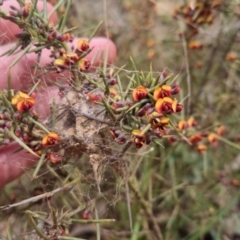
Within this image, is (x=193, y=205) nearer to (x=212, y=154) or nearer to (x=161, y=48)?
(x=212, y=154)

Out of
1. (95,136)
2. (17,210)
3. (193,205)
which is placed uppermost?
(95,136)

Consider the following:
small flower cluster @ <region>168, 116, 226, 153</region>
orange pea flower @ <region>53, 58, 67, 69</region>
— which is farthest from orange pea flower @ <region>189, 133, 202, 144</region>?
orange pea flower @ <region>53, 58, 67, 69</region>

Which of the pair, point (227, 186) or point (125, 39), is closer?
point (227, 186)

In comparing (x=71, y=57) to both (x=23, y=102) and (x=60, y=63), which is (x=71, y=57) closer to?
(x=60, y=63)

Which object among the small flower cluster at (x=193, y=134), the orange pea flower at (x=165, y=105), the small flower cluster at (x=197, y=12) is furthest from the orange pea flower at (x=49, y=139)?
the small flower cluster at (x=197, y=12)

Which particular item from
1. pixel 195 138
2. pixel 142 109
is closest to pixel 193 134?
pixel 195 138

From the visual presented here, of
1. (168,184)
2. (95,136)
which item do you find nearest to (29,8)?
(95,136)
